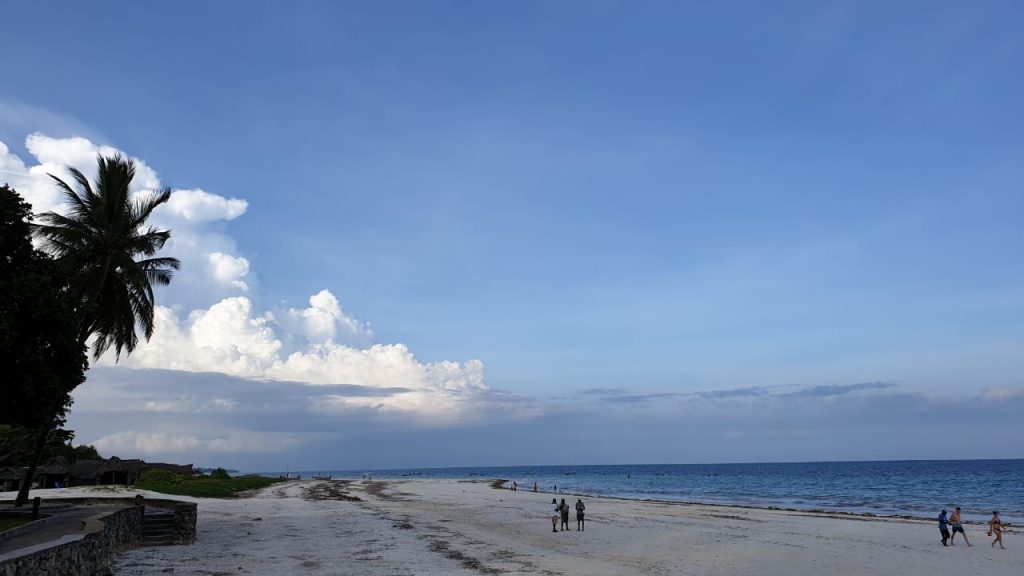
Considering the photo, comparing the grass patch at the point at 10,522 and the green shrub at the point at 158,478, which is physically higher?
the grass patch at the point at 10,522

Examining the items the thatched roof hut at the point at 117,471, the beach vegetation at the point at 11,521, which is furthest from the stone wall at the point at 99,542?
the thatched roof hut at the point at 117,471

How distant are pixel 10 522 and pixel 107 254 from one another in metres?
11.3

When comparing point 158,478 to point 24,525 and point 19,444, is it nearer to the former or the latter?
point 19,444

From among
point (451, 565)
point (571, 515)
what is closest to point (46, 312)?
point (451, 565)

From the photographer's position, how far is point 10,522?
19828 millimetres

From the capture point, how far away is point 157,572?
18.7 metres

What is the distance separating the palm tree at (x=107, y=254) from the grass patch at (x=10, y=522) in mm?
5776

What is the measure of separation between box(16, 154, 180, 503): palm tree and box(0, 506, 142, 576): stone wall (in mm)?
6193

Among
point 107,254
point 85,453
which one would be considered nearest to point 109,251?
point 107,254

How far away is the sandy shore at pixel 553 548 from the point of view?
2075 centimetres

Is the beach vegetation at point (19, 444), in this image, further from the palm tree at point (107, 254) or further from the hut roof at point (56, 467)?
the palm tree at point (107, 254)

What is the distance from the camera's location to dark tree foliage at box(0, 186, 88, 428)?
60.2 feet

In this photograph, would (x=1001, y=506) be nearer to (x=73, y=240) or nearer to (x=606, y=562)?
(x=606, y=562)

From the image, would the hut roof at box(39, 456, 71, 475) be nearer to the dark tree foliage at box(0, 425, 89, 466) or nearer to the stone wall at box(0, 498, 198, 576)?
the dark tree foliage at box(0, 425, 89, 466)
